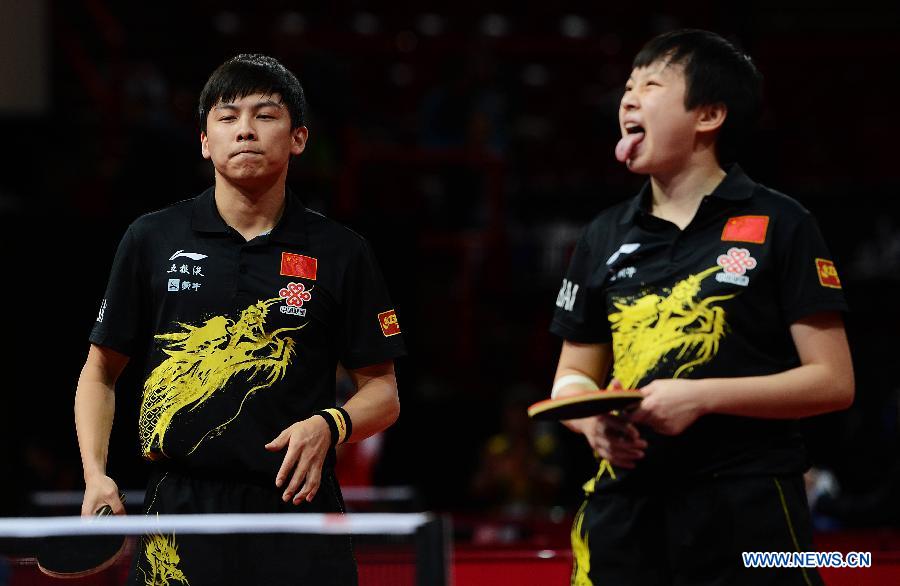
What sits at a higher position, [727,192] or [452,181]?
[452,181]

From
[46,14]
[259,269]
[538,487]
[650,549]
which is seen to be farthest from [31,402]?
[650,549]

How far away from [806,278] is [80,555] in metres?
1.58

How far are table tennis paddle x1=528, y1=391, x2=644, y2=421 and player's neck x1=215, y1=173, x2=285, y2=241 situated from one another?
2.99ft

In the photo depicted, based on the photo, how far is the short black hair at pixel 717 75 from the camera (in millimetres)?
2977

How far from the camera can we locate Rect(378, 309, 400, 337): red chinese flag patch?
10.2 feet

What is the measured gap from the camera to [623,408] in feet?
8.66

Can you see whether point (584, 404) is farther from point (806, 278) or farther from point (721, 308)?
point (806, 278)

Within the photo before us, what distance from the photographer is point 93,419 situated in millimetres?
Answer: 3000

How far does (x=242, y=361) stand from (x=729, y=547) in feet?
3.79

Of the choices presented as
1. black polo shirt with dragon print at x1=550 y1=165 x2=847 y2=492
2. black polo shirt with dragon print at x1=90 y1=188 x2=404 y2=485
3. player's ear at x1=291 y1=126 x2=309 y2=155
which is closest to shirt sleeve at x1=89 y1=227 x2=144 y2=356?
black polo shirt with dragon print at x1=90 y1=188 x2=404 y2=485

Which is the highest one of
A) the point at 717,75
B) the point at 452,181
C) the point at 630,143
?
the point at 452,181

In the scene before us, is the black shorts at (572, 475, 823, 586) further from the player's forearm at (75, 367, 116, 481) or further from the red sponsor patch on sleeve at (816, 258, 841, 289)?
the player's forearm at (75, 367, 116, 481)

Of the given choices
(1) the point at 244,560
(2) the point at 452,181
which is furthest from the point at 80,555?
(2) the point at 452,181

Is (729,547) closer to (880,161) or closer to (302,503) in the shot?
(302,503)
